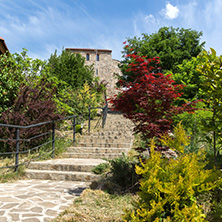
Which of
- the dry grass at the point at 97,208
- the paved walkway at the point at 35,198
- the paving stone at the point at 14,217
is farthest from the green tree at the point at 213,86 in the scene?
the paving stone at the point at 14,217

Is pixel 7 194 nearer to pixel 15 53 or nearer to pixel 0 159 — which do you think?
pixel 0 159

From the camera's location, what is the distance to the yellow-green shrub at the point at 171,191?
2.11m

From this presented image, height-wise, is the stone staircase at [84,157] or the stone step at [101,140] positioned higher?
the stone step at [101,140]

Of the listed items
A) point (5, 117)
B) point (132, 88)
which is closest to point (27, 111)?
point (5, 117)

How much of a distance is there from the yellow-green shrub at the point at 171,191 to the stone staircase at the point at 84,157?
104 inches

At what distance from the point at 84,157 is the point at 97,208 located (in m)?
3.83

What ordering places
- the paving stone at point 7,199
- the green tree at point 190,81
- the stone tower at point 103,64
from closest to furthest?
the paving stone at point 7,199, the green tree at point 190,81, the stone tower at point 103,64

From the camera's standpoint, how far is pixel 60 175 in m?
5.42

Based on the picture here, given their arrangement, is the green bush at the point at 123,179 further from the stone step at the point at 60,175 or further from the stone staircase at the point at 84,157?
the stone step at the point at 60,175

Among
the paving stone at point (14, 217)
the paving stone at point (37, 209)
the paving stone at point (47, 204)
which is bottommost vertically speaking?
the paving stone at point (14, 217)

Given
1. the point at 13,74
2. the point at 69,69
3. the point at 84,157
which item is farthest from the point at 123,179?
the point at 69,69

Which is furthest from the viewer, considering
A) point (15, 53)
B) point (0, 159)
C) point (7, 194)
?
point (15, 53)

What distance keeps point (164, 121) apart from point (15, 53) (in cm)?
637

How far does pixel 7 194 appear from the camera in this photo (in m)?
4.13
